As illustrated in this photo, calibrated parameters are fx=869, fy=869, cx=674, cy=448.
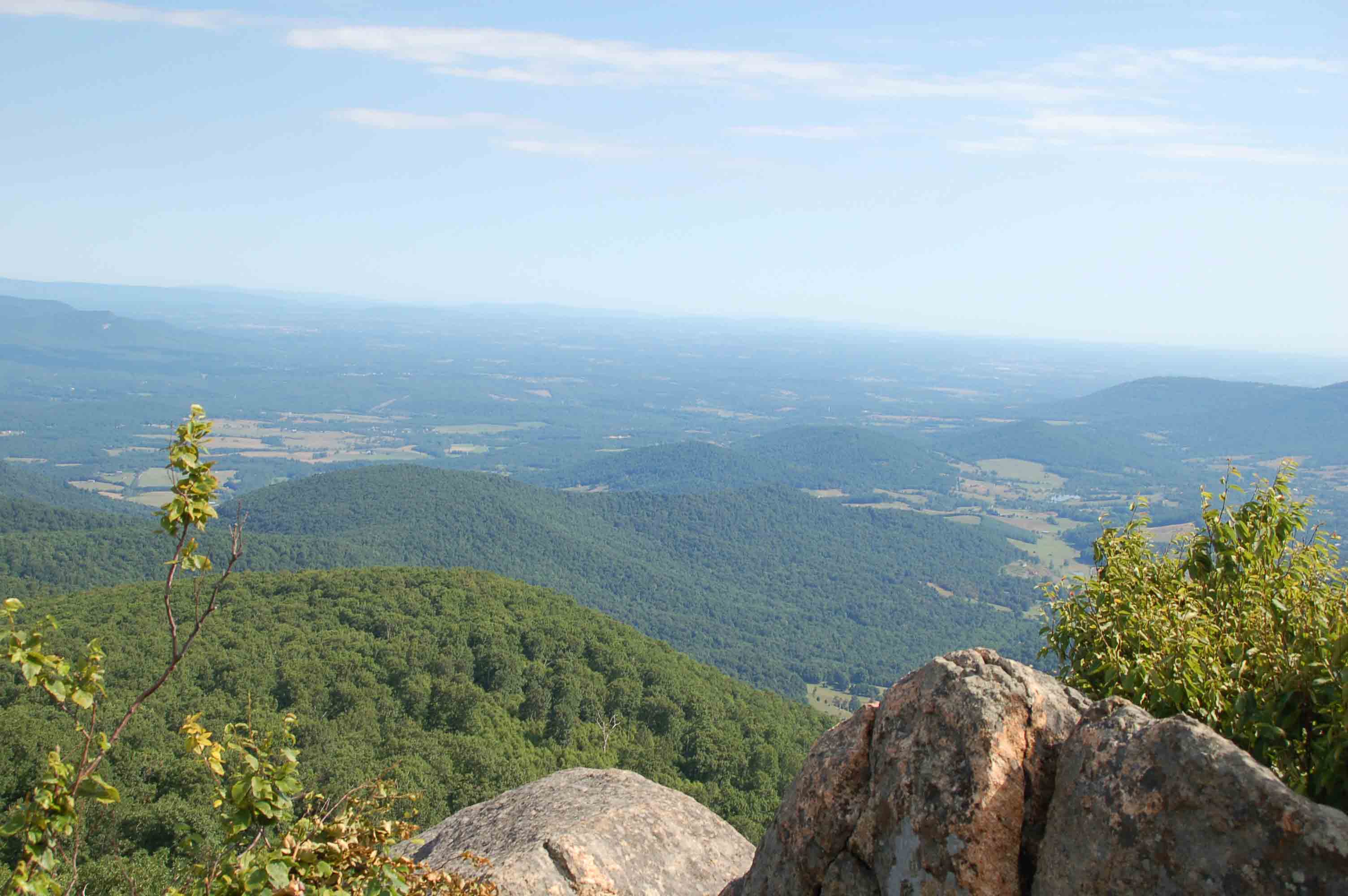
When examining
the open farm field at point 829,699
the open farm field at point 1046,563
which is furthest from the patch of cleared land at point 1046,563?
the open farm field at point 829,699

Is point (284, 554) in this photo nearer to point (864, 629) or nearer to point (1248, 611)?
point (864, 629)

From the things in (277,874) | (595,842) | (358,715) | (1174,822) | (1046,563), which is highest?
(1174,822)

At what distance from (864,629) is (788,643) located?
57.1ft

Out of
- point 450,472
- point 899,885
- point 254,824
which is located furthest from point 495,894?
point 450,472

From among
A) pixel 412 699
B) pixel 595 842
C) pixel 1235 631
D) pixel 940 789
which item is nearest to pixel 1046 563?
pixel 412 699

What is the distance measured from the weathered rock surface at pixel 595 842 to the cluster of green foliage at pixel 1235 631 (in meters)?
6.70

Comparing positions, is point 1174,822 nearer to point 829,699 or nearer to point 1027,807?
point 1027,807

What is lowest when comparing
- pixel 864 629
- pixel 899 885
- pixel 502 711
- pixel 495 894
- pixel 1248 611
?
pixel 864 629

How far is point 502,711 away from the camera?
48.5m

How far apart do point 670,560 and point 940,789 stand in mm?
161520

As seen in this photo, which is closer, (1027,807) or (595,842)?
(1027,807)

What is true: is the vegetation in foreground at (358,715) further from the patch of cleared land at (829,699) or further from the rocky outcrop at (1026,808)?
the patch of cleared land at (829,699)

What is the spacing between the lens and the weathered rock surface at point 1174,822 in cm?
499

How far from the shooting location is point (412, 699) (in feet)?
157
